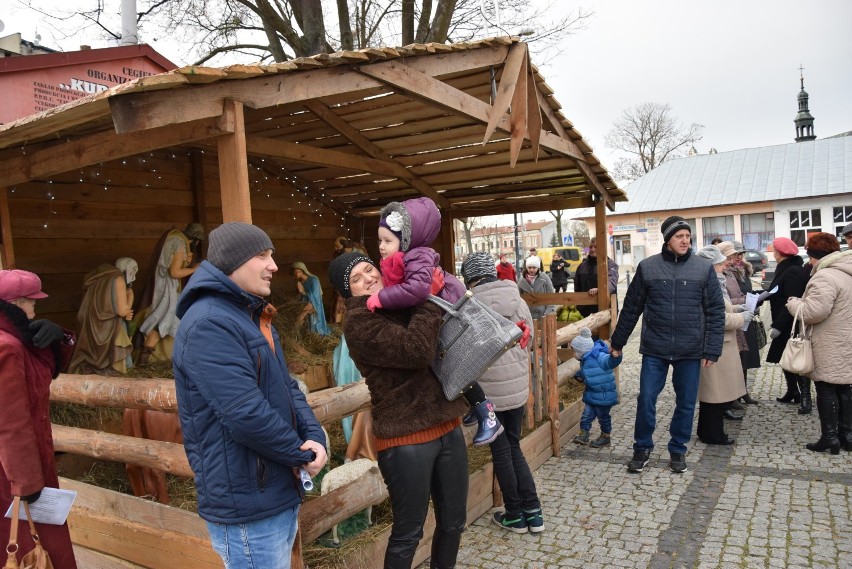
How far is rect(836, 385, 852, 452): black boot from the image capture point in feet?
18.3

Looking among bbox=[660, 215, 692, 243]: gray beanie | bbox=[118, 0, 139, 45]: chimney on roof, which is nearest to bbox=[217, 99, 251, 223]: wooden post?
bbox=[660, 215, 692, 243]: gray beanie

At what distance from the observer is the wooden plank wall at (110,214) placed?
17.4 feet

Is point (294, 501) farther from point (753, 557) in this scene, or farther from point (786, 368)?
point (786, 368)

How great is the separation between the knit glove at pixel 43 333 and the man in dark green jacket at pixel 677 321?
4109mm

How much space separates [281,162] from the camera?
298 inches

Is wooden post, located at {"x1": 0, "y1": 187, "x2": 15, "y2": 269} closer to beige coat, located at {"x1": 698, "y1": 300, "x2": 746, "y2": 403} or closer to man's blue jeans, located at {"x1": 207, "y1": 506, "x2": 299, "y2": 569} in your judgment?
man's blue jeans, located at {"x1": 207, "y1": 506, "x2": 299, "y2": 569}

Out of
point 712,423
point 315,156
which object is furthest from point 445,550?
point 712,423

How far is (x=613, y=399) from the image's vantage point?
229 inches

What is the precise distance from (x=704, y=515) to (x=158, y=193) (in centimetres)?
571

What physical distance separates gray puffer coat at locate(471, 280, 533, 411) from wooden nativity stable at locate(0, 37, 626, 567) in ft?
2.84

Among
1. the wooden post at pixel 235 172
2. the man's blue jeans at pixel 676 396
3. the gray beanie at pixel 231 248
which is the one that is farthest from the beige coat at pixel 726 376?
the gray beanie at pixel 231 248

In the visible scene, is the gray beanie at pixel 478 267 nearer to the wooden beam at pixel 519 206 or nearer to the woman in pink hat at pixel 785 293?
the wooden beam at pixel 519 206

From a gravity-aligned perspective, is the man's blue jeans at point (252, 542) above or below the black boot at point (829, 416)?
above

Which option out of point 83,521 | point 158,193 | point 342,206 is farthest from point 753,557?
point 342,206
